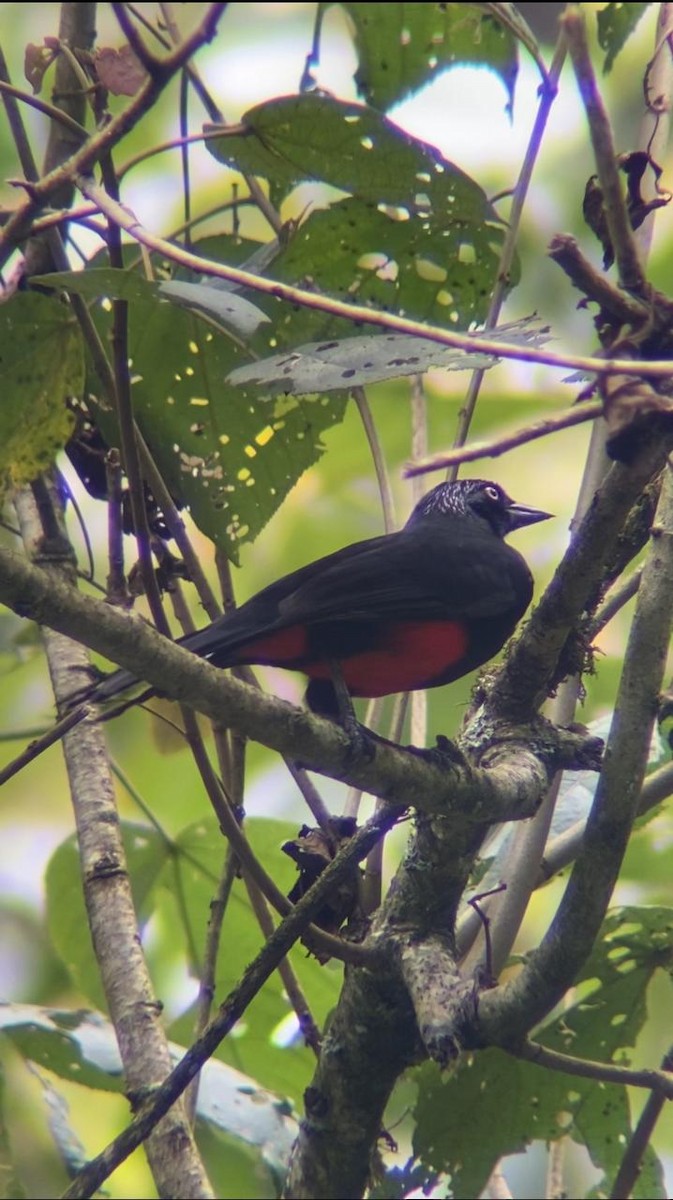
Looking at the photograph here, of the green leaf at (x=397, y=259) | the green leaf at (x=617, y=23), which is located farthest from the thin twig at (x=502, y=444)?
A: the green leaf at (x=617, y=23)

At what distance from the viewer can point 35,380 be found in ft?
8.02

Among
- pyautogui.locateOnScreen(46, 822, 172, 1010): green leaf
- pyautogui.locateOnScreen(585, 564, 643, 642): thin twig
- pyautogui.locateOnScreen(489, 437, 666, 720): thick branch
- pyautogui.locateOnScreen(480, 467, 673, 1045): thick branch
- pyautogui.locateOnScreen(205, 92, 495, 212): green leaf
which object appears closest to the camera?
pyautogui.locateOnScreen(489, 437, 666, 720): thick branch

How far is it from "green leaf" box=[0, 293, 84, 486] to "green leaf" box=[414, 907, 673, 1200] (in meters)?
1.45

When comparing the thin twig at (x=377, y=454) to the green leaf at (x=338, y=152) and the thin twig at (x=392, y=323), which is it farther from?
the thin twig at (x=392, y=323)

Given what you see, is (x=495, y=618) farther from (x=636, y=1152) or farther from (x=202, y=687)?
(x=202, y=687)

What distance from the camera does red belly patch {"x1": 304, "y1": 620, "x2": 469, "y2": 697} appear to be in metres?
3.25

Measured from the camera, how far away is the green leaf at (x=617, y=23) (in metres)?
Result: 2.88

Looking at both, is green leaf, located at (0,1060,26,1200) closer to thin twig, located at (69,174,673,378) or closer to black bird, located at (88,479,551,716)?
black bird, located at (88,479,551,716)

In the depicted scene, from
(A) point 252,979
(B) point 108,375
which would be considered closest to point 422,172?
(B) point 108,375

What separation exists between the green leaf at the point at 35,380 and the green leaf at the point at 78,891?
1240 mm

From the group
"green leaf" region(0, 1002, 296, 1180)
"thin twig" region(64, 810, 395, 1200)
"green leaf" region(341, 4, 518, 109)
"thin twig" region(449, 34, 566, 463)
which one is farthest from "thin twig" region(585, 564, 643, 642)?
"green leaf" region(0, 1002, 296, 1180)

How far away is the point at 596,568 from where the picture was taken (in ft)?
7.25

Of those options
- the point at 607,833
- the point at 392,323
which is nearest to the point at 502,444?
the point at 392,323

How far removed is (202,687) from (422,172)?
4.08 ft
